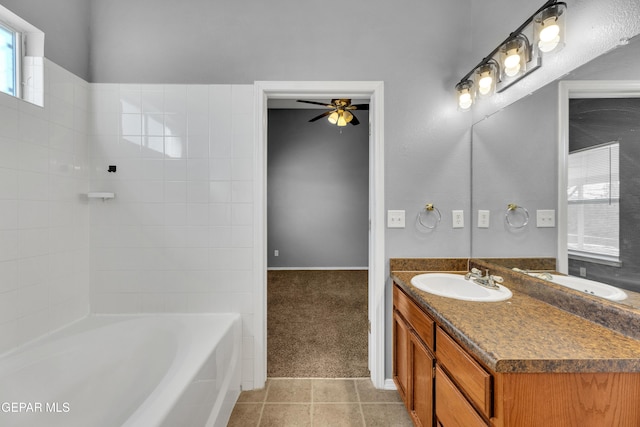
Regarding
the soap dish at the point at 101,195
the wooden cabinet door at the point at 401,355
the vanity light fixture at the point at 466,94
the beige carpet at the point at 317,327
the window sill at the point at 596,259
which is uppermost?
the vanity light fixture at the point at 466,94

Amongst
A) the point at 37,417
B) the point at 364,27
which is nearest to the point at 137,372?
the point at 37,417

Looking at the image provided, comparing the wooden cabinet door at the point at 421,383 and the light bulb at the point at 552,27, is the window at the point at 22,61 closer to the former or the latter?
the wooden cabinet door at the point at 421,383

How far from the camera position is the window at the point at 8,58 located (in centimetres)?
142

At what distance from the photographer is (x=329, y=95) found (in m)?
1.87

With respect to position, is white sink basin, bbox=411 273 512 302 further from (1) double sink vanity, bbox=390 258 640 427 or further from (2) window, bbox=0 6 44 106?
(2) window, bbox=0 6 44 106

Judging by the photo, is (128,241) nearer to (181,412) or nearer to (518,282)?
(181,412)

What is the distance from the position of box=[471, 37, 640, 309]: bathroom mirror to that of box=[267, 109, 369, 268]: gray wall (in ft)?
10.8

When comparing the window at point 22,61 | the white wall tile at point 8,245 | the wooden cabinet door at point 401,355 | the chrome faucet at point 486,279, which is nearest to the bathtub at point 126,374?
the white wall tile at point 8,245

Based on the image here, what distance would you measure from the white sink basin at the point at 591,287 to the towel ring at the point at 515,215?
1.06ft

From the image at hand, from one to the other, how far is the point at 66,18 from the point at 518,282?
3.05m

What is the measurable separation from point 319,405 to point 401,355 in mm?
599

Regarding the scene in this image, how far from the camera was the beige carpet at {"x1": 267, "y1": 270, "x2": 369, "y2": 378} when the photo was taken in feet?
6.63

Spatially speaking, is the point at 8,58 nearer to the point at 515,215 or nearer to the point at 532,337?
the point at 532,337

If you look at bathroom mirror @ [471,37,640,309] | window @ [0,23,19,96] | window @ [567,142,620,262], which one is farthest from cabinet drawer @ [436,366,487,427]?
window @ [0,23,19,96]
